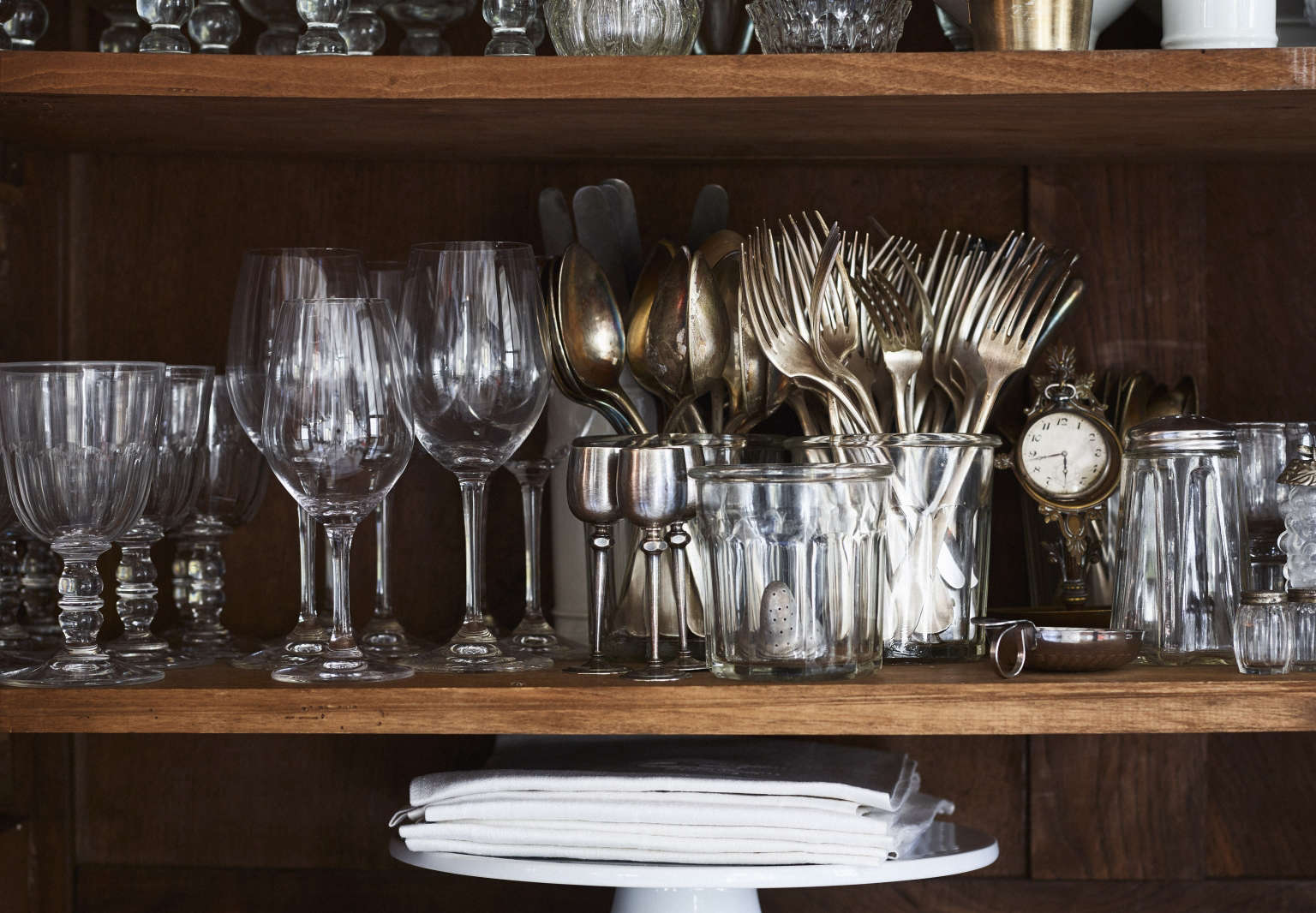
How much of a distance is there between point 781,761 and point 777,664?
6.0 inches

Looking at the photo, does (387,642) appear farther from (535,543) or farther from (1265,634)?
(1265,634)

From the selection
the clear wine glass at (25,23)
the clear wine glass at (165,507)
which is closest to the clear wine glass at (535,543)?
the clear wine glass at (165,507)

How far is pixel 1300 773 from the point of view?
109cm

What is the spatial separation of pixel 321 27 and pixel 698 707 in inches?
20.0

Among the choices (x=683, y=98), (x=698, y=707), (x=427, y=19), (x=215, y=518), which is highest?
(x=427, y=19)

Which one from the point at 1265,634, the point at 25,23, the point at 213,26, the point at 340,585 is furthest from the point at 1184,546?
the point at 25,23

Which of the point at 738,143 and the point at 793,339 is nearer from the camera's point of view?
the point at 793,339

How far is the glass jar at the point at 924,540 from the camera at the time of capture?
0.86 m

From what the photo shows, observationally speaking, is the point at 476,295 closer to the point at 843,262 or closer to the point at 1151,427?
the point at 843,262

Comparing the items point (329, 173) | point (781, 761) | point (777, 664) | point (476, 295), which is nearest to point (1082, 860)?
point (781, 761)

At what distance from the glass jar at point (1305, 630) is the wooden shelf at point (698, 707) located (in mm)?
30

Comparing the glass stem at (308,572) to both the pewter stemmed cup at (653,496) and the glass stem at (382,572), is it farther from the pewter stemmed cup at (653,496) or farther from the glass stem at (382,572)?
the pewter stemmed cup at (653,496)

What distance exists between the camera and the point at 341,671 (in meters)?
0.83

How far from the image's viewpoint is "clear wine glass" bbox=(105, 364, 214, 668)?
0.91 m
